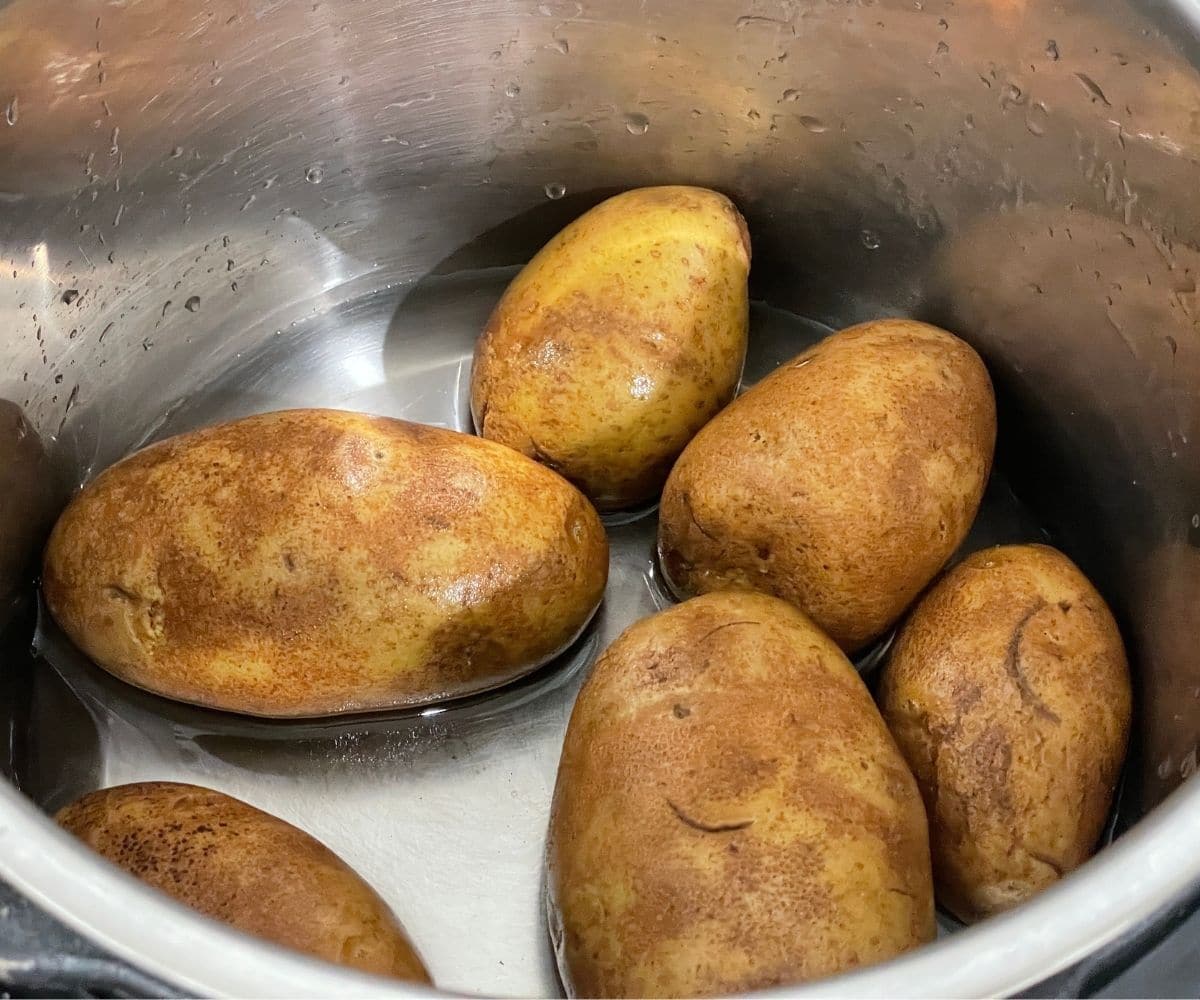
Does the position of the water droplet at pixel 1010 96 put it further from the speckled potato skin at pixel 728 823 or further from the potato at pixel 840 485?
the speckled potato skin at pixel 728 823

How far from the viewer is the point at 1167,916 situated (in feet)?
1.55

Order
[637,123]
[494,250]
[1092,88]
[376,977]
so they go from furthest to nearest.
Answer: [494,250] → [637,123] → [1092,88] → [376,977]

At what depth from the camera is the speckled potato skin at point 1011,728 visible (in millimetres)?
698

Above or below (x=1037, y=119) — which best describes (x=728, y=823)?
below

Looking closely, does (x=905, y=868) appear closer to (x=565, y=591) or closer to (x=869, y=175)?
(x=565, y=591)

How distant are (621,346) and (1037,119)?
37 cm

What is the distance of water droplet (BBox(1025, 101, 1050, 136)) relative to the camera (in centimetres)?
87

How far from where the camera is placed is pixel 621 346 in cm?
86

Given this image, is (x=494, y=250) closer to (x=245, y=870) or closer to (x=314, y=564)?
(x=314, y=564)

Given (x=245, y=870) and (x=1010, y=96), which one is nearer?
(x=245, y=870)

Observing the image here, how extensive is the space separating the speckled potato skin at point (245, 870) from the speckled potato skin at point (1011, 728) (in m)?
0.35

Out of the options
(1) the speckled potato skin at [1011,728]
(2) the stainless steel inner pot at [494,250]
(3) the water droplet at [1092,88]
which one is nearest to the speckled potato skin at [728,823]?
(1) the speckled potato skin at [1011,728]

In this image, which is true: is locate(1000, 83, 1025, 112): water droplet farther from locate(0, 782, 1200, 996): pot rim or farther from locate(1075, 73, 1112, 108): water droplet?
locate(0, 782, 1200, 996): pot rim

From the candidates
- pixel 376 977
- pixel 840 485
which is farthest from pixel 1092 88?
pixel 376 977
